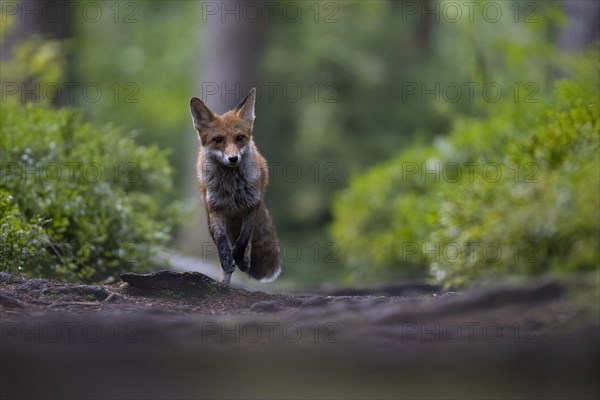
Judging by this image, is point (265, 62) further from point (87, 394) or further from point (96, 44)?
point (87, 394)

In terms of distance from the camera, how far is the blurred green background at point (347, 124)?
6.94 meters

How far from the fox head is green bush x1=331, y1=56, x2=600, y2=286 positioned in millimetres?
1913

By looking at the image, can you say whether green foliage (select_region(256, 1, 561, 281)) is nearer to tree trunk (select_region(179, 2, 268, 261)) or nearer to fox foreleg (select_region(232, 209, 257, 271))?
tree trunk (select_region(179, 2, 268, 261))

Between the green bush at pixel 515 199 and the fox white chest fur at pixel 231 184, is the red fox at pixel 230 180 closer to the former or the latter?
the fox white chest fur at pixel 231 184

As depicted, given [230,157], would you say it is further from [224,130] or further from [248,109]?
[248,109]

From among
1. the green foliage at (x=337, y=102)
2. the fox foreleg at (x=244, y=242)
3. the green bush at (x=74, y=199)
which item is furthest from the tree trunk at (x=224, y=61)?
the fox foreleg at (x=244, y=242)

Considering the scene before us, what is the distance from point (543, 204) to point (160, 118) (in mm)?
20115

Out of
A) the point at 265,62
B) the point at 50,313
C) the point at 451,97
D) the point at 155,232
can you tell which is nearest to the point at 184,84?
the point at 265,62

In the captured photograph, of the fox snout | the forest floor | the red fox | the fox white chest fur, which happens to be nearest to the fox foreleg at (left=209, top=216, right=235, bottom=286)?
the red fox

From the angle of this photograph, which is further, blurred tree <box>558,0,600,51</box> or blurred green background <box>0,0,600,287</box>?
blurred tree <box>558,0,600,51</box>

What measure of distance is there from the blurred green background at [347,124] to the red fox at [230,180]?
1.44 metres

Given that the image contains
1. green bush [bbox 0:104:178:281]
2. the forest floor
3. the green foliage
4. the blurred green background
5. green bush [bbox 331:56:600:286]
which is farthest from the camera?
the green foliage

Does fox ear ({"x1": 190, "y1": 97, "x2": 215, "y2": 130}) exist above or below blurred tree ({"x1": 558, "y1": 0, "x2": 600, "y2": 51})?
below

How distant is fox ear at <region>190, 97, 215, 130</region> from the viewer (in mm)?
7611
